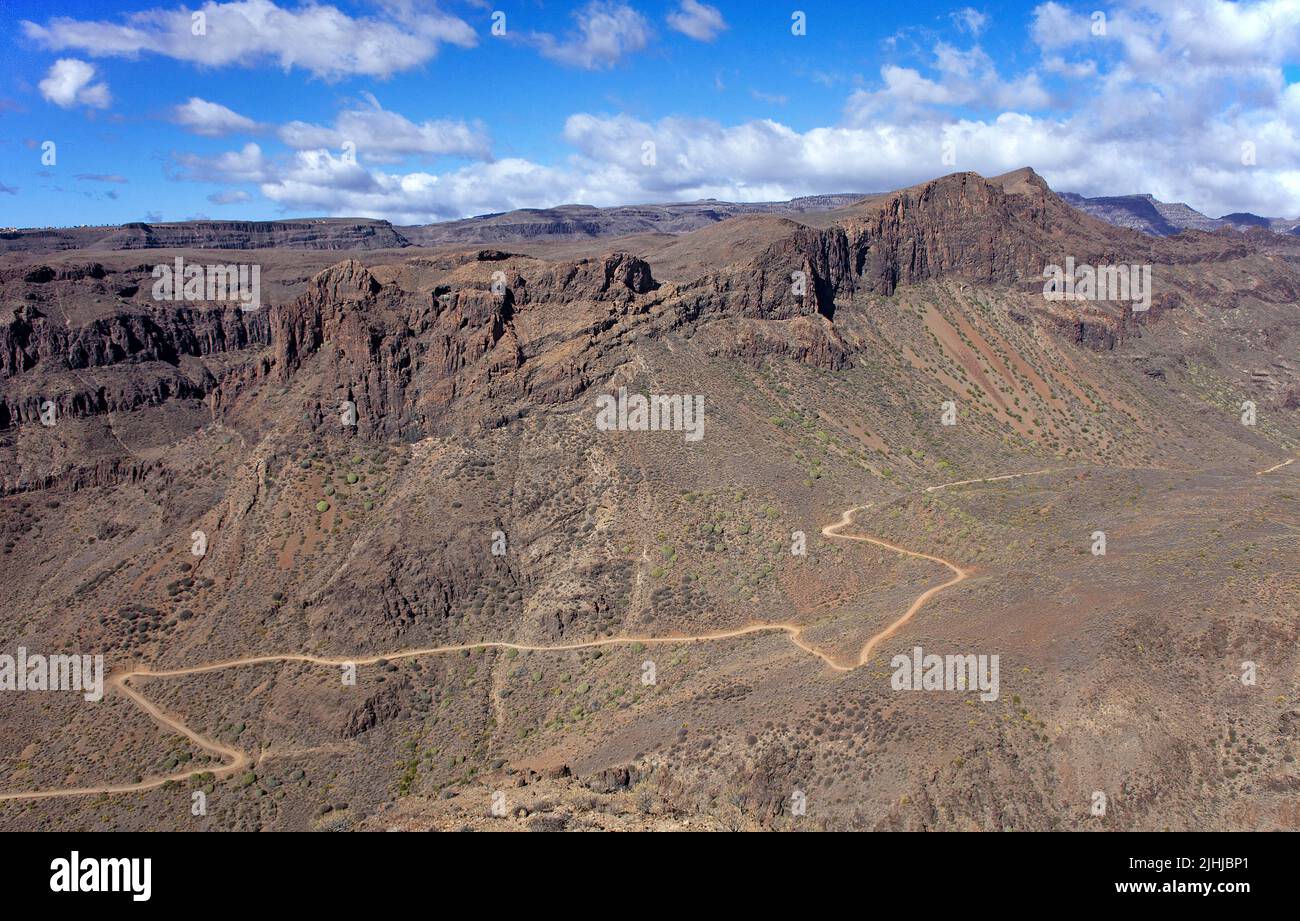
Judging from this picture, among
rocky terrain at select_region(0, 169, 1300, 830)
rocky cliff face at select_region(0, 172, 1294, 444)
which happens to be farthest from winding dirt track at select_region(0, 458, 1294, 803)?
rocky cliff face at select_region(0, 172, 1294, 444)

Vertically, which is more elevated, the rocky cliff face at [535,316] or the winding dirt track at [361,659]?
the rocky cliff face at [535,316]

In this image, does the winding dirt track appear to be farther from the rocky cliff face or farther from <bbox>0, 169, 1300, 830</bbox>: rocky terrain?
the rocky cliff face

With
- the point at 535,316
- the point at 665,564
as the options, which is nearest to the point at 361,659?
the point at 665,564

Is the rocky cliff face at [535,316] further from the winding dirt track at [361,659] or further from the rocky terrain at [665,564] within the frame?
the winding dirt track at [361,659]

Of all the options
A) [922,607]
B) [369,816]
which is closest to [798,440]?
[922,607]

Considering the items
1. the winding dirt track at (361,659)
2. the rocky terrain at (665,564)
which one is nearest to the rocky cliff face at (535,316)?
Result: the rocky terrain at (665,564)

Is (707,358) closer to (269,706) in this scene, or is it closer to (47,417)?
(269,706)
